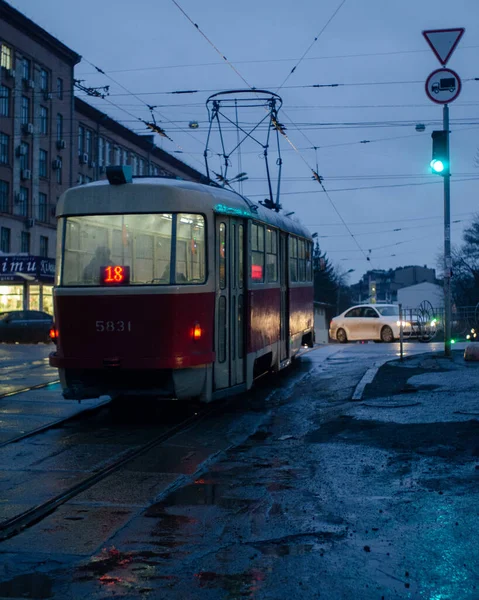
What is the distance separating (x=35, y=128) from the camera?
1948 inches

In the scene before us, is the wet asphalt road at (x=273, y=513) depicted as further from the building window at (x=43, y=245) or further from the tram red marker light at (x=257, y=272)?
the building window at (x=43, y=245)

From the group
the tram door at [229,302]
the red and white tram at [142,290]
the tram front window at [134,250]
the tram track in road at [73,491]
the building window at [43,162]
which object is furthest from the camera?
the building window at [43,162]

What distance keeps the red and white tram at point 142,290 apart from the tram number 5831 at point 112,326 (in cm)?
1

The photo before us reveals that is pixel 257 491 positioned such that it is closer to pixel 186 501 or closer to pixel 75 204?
pixel 186 501

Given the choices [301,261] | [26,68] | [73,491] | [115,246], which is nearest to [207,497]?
[73,491]

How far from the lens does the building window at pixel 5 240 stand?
47625 millimetres

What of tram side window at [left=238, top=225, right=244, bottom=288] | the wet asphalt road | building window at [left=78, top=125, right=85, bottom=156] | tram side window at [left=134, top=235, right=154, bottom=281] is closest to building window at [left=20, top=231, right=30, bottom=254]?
building window at [left=78, top=125, right=85, bottom=156]

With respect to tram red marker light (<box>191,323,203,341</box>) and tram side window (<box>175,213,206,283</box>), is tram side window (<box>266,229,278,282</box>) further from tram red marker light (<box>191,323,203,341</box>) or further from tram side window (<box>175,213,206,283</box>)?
tram red marker light (<box>191,323,203,341</box>)

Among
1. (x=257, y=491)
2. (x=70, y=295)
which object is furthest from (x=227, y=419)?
(x=257, y=491)

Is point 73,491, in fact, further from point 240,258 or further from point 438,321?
point 438,321

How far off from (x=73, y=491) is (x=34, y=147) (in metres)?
44.9

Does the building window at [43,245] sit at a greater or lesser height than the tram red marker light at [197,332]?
greater

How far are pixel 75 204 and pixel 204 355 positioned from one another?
8.41ft

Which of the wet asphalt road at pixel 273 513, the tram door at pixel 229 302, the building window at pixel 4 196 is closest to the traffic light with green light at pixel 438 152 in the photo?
the tram door at pixel 229 302
